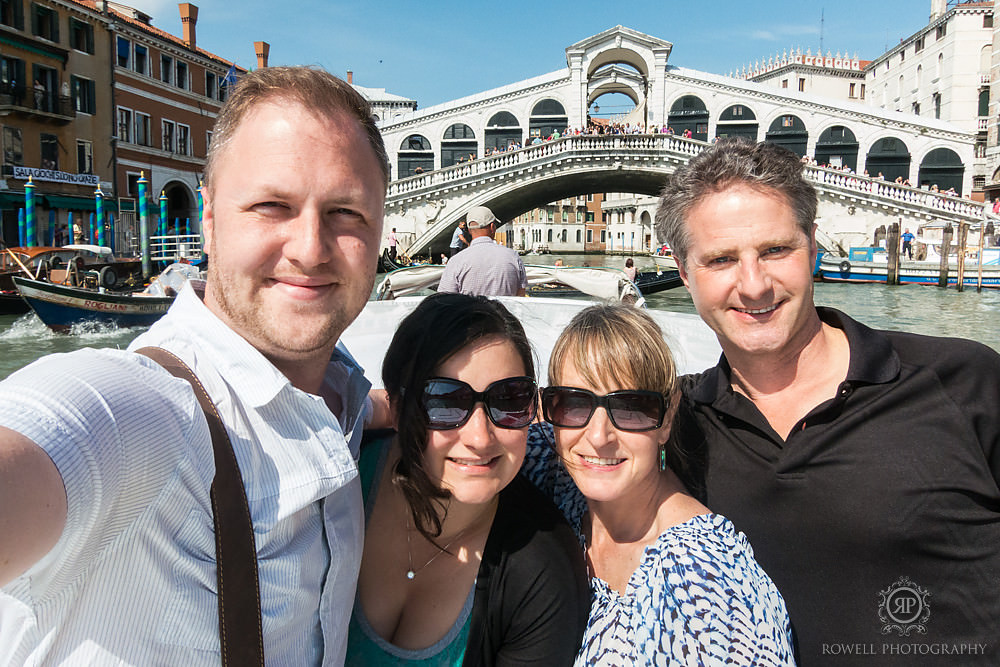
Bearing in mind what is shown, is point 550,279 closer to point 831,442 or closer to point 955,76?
point 831,442

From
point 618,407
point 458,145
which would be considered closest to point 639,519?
point 618,407

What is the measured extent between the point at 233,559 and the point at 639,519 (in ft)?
2.17

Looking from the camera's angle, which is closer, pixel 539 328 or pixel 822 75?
pixel 539 328

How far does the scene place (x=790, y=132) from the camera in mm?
22062

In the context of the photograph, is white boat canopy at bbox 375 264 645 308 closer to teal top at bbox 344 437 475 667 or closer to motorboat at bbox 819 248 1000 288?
teal top at bbox 344 437 475 667

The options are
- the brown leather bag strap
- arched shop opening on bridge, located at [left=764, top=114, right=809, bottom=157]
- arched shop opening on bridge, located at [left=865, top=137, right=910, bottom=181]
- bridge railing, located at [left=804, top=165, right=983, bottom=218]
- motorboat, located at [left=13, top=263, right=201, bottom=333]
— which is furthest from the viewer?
arched shop opening on bridge, located at [left=764, top=114, right=809, bottom=157]

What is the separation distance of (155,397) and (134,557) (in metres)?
0.15

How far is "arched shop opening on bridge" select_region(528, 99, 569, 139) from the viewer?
74.3ft

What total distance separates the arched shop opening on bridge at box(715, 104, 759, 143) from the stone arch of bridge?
176 inches

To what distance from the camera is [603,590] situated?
1060mm

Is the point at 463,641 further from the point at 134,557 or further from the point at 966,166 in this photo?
the point at 966,166

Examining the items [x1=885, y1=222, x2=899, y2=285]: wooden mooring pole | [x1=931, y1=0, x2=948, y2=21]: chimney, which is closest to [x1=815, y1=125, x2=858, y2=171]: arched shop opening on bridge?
[x1=885, y1=222, x2=899, y2=285]: wooden mooring pole

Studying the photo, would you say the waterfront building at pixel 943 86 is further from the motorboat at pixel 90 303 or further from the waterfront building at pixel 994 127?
the motorboat at pixel 90 303

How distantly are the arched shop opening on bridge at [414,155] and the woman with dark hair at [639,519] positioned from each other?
882 inches
